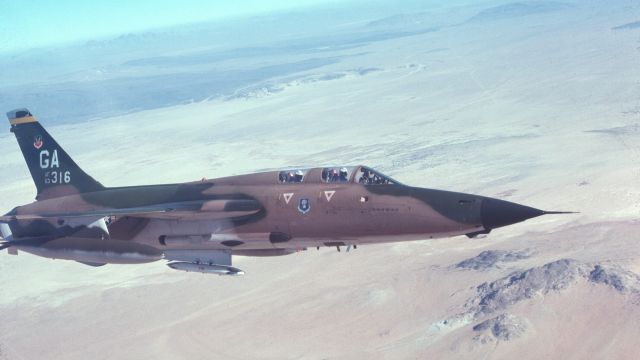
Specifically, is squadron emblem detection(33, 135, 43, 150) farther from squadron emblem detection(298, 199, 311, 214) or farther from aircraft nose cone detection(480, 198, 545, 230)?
aircraft nose cone detection(480, 198, 545, 230)

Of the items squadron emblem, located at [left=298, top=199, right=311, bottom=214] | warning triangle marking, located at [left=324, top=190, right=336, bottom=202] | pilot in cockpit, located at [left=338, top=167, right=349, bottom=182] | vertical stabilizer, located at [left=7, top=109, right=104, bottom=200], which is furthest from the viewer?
vertical stabilizer, located at [left=7, top=109, right=104, bottom=200]

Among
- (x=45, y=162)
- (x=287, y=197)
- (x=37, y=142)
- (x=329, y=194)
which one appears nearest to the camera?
(x=329, y=194)

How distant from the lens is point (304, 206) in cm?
2723

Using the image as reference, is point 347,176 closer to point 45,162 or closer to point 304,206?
point 304,206

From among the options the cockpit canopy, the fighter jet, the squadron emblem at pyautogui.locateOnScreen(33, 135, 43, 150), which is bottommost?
the fighter jet

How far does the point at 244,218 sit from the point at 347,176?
16.0 feet

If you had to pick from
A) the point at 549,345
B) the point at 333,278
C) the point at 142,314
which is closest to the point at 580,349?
the point at 549,345

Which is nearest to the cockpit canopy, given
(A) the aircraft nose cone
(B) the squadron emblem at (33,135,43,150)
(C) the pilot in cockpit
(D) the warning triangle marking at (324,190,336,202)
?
(C) the pilot in cockpit

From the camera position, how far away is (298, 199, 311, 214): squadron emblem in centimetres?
2717

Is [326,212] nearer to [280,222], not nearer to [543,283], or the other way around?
[280,222]

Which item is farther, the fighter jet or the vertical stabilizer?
the vertical stabilizer

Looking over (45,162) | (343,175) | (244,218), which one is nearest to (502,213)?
(343,175)

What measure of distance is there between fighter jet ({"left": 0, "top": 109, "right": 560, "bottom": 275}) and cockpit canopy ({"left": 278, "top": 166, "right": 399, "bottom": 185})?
0.14 ft

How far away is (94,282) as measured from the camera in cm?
11681
